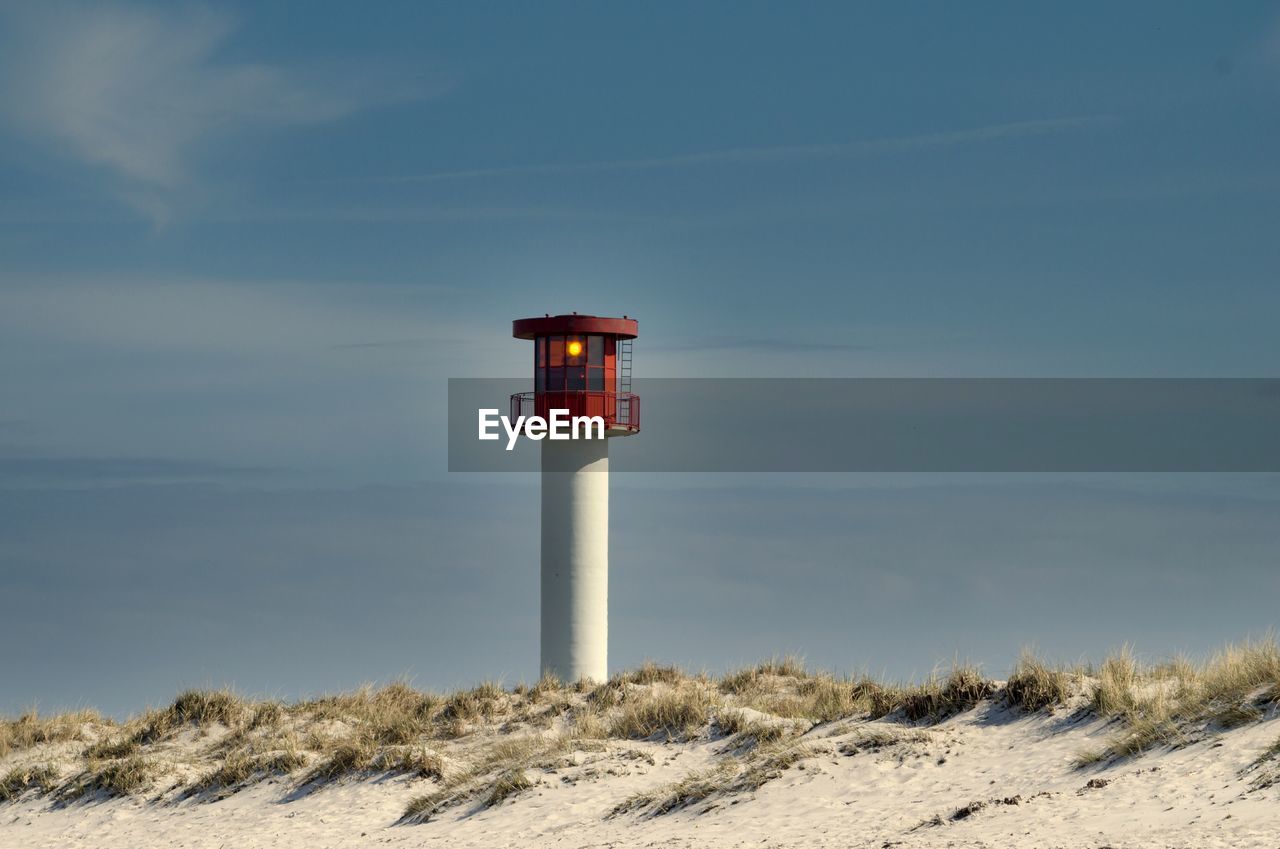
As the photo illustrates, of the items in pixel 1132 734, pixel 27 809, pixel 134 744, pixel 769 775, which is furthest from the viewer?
pixel 134 744

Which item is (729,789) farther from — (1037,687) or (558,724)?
(558,724)

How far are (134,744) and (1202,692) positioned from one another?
15932 mm

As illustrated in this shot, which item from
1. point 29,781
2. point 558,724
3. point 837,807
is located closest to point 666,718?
point 558,724

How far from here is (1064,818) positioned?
11.9 meters

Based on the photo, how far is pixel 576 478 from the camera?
2777 centimetres

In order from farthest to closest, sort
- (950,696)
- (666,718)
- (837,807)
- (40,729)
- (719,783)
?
(40,729) < (666,718) < (950,696) < (719,783) < (837,807)

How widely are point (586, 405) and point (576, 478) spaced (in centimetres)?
150

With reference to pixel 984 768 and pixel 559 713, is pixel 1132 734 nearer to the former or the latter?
pixel 984 768

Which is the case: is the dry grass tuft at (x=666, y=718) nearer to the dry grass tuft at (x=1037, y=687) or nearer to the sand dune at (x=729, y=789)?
the sand dune at (x=729, y=789)

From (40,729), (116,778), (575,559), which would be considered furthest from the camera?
(575,559)

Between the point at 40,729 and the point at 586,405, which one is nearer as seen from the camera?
the point at 40,729

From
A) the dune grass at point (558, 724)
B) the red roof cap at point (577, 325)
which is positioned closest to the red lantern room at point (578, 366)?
the red roof cap at point (577, 325)

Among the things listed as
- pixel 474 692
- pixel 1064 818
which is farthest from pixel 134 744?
pixel 1064 818

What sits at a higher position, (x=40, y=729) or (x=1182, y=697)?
(x=1182, y=697)
